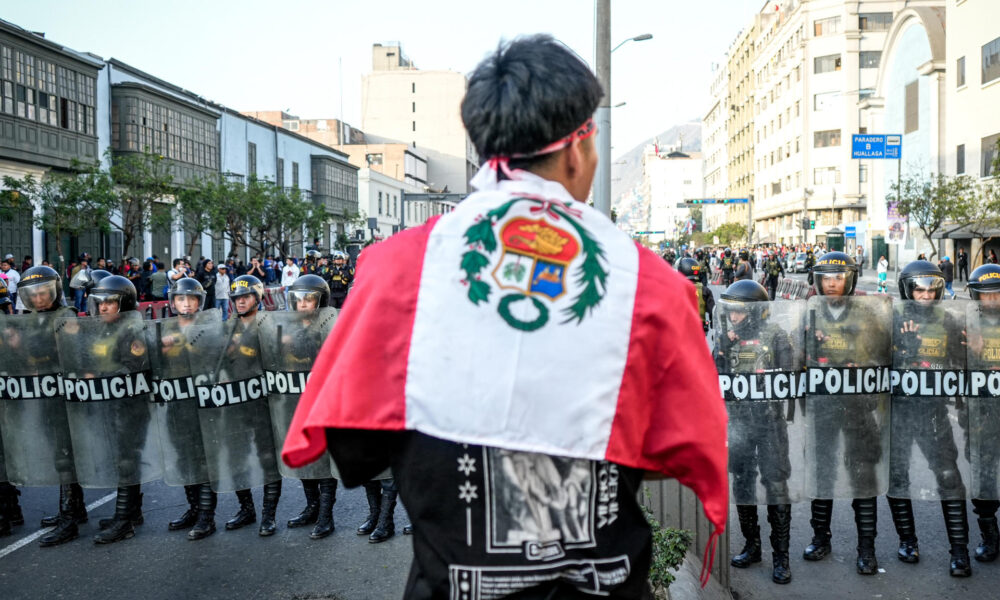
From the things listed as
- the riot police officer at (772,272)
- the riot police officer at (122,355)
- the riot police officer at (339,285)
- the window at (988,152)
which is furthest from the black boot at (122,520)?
the window at (988,152)

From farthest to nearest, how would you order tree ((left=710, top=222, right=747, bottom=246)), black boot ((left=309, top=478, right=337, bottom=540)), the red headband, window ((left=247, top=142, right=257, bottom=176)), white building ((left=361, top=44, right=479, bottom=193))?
white building ((left=361, top=44, right=479, bottom=193)) < tree ((left=710, top=222, right=747, bottom=246)) < window ((left=247, top=142, right=257, bottom=176)) < black boot ((left=309, top=478, right=337, bottom=540)) < the red headband

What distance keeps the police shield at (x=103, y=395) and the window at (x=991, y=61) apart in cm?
3591

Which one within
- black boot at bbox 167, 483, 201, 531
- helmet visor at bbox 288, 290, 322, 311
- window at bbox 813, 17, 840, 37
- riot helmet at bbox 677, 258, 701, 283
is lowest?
black boot at bbox 167, 483, 201, 531

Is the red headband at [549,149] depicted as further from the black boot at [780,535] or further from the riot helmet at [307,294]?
the riot helmet at [307,294]

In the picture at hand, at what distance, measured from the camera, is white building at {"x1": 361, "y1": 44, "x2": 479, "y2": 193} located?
9744 cm

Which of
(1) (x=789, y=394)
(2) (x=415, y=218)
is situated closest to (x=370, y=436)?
(1) (x=789, y=394)

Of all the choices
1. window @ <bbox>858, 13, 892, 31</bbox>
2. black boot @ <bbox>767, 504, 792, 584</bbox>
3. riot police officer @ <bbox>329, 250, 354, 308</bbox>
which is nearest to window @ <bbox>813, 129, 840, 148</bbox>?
window @ <bbox>858, 13, 892, 31</bbox>

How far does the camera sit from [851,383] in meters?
5.49

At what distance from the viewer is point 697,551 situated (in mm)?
5137

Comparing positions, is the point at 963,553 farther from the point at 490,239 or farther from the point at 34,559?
the point at 34,559

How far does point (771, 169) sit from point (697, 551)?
8772cm

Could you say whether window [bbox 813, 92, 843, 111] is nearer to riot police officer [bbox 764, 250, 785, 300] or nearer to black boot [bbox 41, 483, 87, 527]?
riot police officer [bbox 764, 250, 785, 300]

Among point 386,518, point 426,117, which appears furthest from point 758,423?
point 426,117

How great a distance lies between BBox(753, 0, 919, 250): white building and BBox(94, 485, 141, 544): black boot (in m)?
67.5
